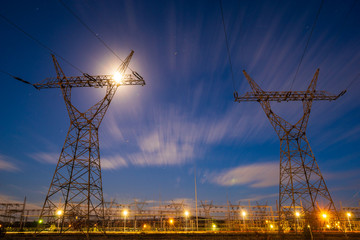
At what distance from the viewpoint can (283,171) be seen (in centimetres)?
2822

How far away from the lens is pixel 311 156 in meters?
27.9

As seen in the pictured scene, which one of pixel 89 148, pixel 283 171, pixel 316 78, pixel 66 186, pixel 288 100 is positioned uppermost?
pixel 316 78

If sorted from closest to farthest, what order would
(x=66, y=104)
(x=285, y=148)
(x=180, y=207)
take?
(x=66, y=104) < (x=285, y=148) < (x=180, y=207)

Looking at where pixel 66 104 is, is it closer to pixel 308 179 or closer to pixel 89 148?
pixel 89 148

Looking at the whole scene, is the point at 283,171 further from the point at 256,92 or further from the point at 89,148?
the point at 89,148

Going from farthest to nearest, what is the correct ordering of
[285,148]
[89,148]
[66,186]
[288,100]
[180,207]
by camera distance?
[180,207] → [288,100] → [285,148] → [89,148] → [66,186]

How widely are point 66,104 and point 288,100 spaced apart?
30572 mm

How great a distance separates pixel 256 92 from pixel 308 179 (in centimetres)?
1357

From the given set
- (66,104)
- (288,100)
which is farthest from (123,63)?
(288,100)

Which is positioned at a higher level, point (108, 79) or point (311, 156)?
point (108, 79)

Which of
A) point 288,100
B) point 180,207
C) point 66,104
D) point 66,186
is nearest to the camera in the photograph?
point 66,186

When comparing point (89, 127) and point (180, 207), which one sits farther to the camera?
point (180, 207)

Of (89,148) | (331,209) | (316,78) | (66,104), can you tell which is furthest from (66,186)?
(316,78)

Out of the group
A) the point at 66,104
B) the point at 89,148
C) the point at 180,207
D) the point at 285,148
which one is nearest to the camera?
the point at 89,148
